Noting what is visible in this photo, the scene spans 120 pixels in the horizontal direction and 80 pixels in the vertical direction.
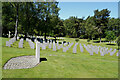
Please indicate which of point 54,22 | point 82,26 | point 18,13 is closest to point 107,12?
point 82,26

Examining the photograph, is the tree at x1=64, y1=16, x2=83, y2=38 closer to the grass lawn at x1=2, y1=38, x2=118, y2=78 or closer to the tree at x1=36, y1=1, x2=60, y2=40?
the tree at x1=36, y1=1, x2=60, y2=40

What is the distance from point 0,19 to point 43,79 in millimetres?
32523

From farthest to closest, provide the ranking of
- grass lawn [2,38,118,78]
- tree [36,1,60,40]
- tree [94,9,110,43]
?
tree [94,9,110,43], tree [36,1,60,40], grass lawn [2,38,118,78]

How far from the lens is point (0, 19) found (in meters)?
32.5

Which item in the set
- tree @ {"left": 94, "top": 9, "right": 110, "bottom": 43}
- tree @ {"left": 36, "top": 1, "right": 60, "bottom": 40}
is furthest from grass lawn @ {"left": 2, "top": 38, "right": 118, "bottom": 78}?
tree @ {"left": 94, "top": 9, "right": 110, "bottom": 43}

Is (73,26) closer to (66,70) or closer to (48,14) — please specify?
(48,14)

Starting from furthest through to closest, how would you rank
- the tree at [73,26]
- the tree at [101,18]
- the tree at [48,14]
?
1. the tree at [73,26]
2. the tree at [101,18]
3. the tree at [48,14]

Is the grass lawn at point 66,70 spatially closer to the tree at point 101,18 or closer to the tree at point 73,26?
the tree at point 101,18

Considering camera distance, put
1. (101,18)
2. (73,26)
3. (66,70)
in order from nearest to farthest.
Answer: (66,70), (101,18), (73,26)

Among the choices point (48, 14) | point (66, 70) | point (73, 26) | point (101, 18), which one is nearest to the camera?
point (66, 70)

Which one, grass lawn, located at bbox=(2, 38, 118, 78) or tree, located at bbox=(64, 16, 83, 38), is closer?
grass lawn, located at bbox=(2, 38, 118, 78)

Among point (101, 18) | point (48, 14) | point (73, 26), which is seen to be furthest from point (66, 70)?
point (73, 26)

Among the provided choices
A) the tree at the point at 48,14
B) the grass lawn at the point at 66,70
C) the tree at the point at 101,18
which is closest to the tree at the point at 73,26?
the tree at the point at 101,18

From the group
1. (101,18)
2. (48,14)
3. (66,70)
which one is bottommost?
(66,70)
